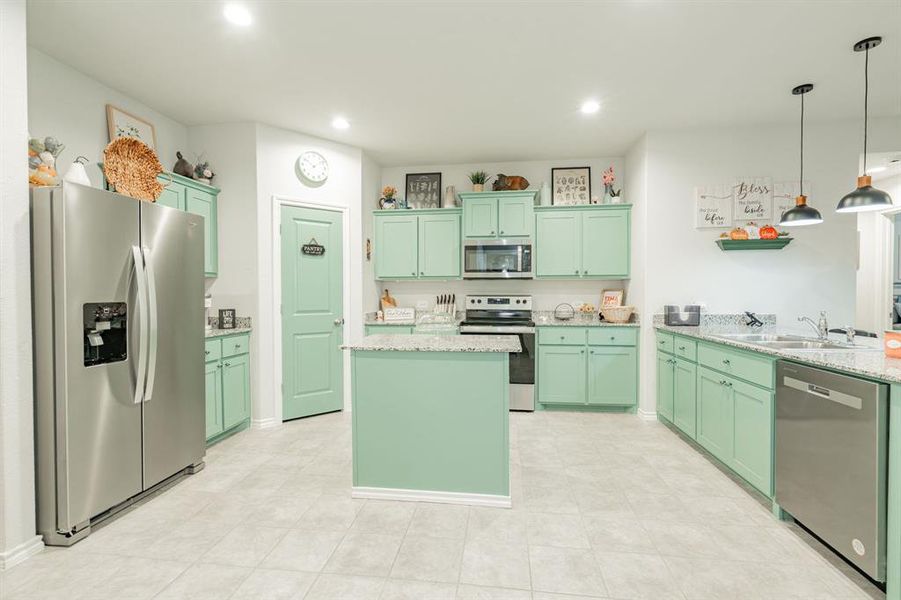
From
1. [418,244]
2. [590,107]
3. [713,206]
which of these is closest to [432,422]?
[418,244]

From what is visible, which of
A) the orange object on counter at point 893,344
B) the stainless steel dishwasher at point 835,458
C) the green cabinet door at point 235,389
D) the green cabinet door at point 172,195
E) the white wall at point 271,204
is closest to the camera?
the stainless steel dishwasher at point 835,458

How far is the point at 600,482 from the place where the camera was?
2.72 m

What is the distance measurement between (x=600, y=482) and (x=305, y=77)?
3499mm

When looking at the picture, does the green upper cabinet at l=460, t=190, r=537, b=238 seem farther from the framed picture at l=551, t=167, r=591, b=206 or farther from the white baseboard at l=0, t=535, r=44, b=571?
the white baseboard at l=0, t=535, r=44, b=571

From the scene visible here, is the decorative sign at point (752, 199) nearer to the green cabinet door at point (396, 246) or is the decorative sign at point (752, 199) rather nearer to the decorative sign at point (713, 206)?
the decorative sign at point (713, 206)

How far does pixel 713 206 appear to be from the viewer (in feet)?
12.8

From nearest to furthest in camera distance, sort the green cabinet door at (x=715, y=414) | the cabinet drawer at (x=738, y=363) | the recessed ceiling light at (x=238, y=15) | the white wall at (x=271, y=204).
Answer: the recessed ceiling light at (x=238, y=15)
the cabinet drawer at (x=738, y=363)
the green cabinet door at (x=715, y=414)
the white wall at (x=271, y=204)

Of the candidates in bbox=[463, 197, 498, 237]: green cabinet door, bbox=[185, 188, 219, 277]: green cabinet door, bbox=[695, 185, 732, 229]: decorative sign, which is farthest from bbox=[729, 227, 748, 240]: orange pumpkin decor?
bbox=[185, 188, 219, 277]: green cabinet door

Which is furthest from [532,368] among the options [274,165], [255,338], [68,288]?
[68,288]

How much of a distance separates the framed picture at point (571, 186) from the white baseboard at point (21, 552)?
487 cm

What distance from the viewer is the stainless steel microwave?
180 inches

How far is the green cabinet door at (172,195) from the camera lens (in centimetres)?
319

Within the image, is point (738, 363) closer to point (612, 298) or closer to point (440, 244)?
point (612, 298)

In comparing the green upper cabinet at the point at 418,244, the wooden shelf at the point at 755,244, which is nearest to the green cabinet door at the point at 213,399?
the green upper cabinet at the point at 418,244
